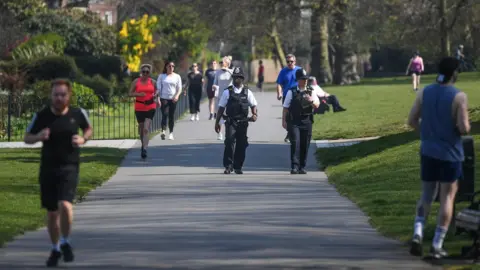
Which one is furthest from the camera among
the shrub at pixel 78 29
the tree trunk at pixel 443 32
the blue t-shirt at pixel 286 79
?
the shrub at pixel 78 29

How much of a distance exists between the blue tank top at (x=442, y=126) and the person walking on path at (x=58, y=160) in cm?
310

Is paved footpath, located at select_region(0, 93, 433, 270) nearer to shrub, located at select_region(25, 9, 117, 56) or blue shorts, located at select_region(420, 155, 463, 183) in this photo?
blue shorts, located at select_region(420, 155, 463, 183)

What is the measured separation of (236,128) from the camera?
20.6 metres

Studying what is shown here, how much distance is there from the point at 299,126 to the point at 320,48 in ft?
160

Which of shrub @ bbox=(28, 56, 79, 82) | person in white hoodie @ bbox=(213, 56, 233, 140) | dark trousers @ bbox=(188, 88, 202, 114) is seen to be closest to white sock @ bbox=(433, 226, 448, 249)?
person in white hoodie @ bbox=(213, 56, 233, 140)

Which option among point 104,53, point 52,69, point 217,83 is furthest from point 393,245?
point 104,53

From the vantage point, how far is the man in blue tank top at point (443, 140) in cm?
1105

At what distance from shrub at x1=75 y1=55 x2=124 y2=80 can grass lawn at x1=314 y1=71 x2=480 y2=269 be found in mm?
8683

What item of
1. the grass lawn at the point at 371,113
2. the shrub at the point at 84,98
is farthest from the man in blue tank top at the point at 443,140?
the shrub at the point at 84,98

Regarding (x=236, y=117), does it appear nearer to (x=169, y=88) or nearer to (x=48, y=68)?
(x=169, y=88)

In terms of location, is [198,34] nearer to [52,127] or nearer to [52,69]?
[52,69]

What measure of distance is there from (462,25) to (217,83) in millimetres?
42370

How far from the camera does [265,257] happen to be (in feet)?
37.2

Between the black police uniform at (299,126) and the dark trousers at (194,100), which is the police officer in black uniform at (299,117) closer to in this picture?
the black police uniform at (299,126)
